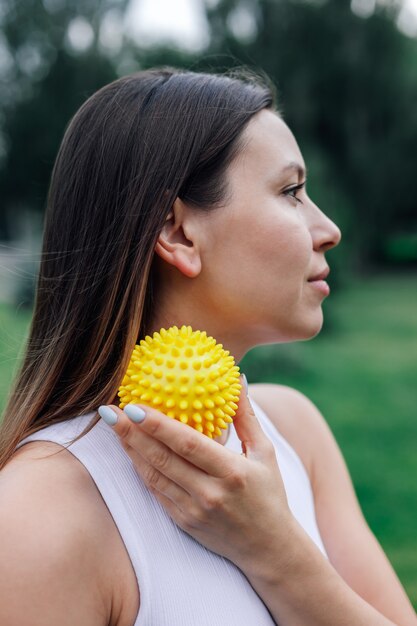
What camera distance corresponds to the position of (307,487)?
7.94 ft

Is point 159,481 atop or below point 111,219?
below

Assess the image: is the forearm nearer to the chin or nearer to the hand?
the hand

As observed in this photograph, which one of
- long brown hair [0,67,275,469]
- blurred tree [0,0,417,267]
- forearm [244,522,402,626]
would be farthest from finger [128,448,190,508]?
blurred tree [0,0,417,267]

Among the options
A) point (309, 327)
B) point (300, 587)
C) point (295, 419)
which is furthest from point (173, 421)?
point (295, 419)

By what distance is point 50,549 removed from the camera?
5.09 ft

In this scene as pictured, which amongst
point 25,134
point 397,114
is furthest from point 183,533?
point 397,114

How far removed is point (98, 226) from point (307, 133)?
82.9 feet

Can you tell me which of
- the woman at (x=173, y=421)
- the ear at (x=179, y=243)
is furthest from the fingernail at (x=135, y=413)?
the ear at (x=179, y=243)

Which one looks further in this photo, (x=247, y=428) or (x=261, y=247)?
(x=261, y=247)

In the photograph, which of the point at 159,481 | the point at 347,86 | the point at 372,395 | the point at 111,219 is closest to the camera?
the point at 159,481

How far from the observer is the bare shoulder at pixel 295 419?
2.57 m

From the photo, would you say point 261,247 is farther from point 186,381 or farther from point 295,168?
point 186,381

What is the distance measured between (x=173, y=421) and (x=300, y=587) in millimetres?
573

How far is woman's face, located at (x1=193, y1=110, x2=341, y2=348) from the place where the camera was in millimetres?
2129
